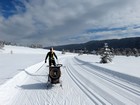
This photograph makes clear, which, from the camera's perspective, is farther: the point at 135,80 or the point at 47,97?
the point at 135,80

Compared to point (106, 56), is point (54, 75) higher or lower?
lower

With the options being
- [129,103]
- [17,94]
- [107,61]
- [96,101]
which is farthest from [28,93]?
[107,61]

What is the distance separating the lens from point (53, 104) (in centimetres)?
755

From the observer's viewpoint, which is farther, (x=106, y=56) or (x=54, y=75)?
(x=106, y=56)

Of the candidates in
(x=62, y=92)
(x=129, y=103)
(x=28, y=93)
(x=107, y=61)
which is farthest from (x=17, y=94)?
(x=107, y=61)

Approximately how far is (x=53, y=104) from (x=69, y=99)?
0.94 m

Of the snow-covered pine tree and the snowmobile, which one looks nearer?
the snowmobile

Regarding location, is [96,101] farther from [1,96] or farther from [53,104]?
[1,96]

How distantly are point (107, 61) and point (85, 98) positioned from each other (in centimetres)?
2445

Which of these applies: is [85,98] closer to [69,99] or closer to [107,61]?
[69,99]

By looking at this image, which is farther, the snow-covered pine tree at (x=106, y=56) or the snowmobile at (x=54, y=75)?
the snow-covered pine tree at (x=106, y=56)

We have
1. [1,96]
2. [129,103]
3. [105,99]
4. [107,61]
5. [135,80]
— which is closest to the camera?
[129,103]

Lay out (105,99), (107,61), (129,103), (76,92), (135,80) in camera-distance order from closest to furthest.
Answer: (129,103)
(105,99)
(76,92)
(135,80)
(107,61)

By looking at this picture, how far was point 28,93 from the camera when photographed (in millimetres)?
9766
